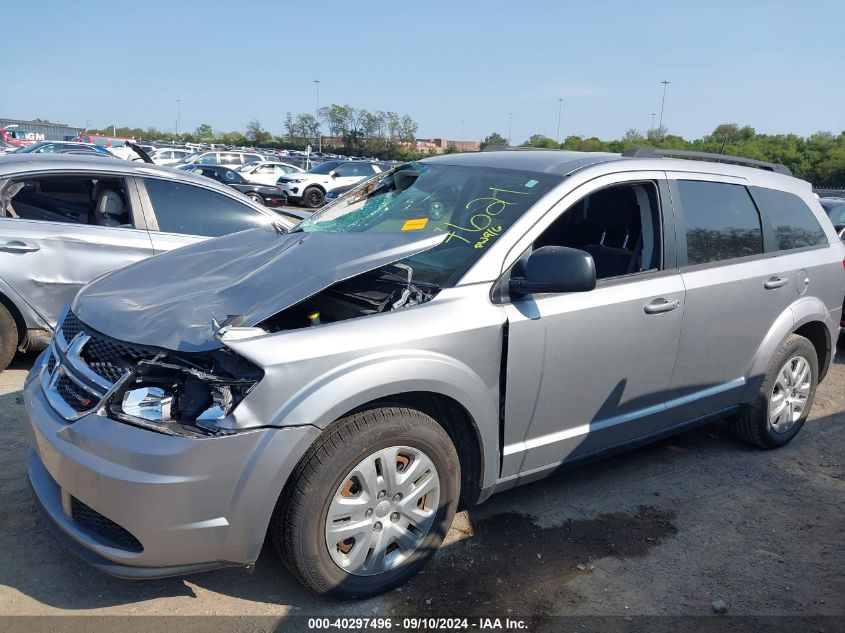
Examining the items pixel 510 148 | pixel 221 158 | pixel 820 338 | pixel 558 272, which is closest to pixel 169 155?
pixel 221 158

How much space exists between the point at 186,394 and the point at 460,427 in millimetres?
1175

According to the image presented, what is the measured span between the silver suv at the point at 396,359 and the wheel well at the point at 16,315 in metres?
2.01

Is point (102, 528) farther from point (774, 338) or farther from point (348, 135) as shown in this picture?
point (348, 135)

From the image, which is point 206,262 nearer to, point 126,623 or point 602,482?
point 126,623

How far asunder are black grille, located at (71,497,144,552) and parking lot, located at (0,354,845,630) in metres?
0.43

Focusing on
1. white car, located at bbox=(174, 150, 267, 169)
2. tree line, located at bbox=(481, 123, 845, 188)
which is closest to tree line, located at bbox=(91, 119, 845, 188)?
tree line, located at bbox=(481, 123, 845, 188)

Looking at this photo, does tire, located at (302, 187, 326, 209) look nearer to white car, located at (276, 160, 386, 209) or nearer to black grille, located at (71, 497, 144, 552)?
white car, located at (276, 160, 386, 209)

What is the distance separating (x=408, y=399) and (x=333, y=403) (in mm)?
422

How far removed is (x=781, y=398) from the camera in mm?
4707

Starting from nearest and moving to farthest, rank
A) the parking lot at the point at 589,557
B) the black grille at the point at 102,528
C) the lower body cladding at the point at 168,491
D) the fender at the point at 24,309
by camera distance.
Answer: the lower body cladding at the point at 168,491 < the black grille at the point at 102,528 < the parking lot at the point at 589,557 < the fender at the point at 24,309

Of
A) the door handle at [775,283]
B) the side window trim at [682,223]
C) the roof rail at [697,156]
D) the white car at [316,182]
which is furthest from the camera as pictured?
the white car at [316,182]

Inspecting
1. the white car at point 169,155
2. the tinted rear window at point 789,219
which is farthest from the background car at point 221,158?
the tinted rear window at point 789,219

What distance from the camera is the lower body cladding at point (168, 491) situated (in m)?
2.42

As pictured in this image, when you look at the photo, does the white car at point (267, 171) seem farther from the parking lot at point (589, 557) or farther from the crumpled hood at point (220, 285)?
the crumpled hood at point (220, 285)
